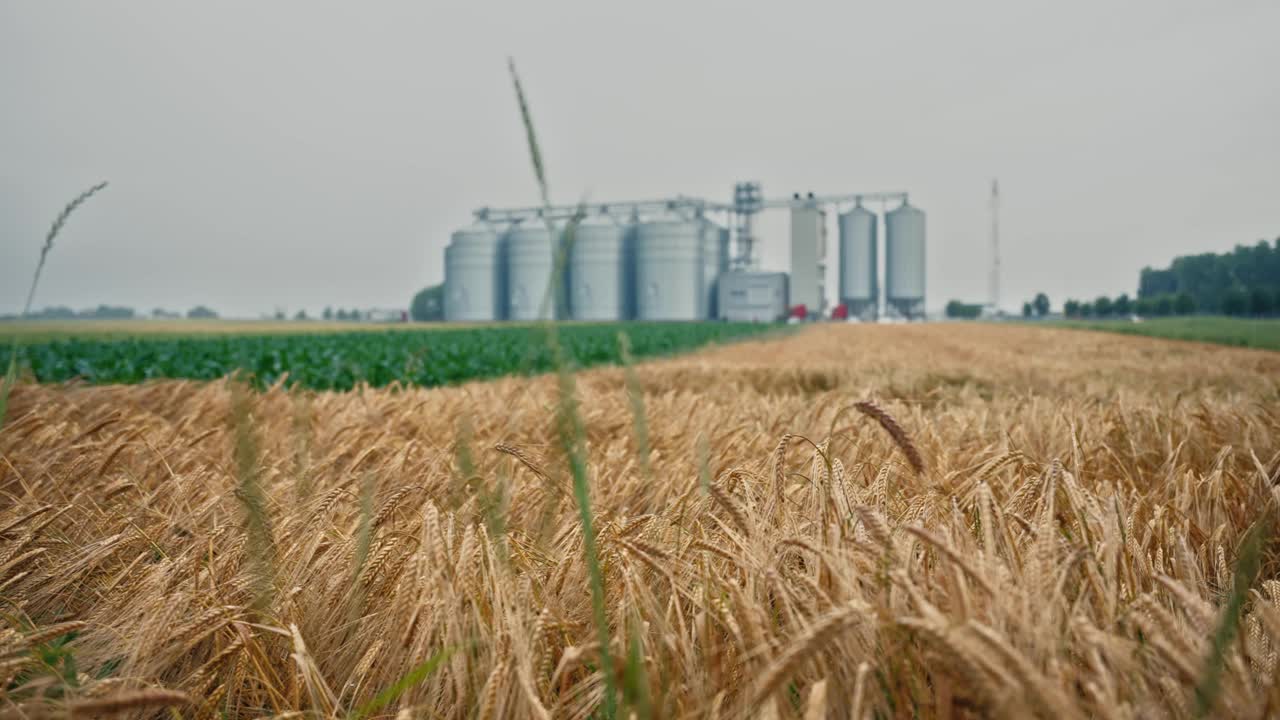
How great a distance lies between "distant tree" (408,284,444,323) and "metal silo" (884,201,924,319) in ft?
124

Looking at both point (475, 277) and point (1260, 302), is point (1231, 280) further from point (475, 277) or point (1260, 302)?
point (475, 277)

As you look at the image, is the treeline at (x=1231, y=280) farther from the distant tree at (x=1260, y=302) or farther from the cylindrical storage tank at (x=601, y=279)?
the cylindrical storage tank at (x=601, y=279)

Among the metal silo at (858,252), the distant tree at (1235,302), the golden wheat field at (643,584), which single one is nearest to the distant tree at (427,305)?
the metal silo at (858,252)

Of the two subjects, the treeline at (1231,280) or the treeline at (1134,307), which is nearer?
the treeline at (1231,280)

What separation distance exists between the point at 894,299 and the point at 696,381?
167 feet

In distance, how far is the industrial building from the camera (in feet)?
160

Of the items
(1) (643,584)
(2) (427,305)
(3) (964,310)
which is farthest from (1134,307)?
(1) (643,584)

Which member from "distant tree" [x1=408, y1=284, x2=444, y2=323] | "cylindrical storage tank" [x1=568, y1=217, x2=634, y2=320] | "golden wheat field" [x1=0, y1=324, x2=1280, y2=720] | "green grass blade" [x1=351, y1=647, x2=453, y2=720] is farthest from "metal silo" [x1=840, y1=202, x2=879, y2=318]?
"green grass blade" [x1=351, y1=647, x2=453, y2=720]

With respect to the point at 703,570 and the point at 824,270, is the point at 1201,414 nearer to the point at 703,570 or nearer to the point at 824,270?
the point at 703,570

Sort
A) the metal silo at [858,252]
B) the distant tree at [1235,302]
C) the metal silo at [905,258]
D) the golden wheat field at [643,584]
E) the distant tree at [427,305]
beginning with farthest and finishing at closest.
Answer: the distant tree at [427,305]
the metal silo at [858,252]
the metal silo at [905,258]
the distant tree at [1235,302]
the golden wheat field at [643,584]

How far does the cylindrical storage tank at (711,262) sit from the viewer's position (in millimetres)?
50938

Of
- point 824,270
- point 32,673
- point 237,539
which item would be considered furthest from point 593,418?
point 824,270

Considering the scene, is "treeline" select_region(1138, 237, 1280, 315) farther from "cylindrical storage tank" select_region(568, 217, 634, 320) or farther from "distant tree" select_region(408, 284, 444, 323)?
"distant tree" select_region(408, 284, 444, 323)

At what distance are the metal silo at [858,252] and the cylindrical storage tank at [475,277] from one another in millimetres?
23179
